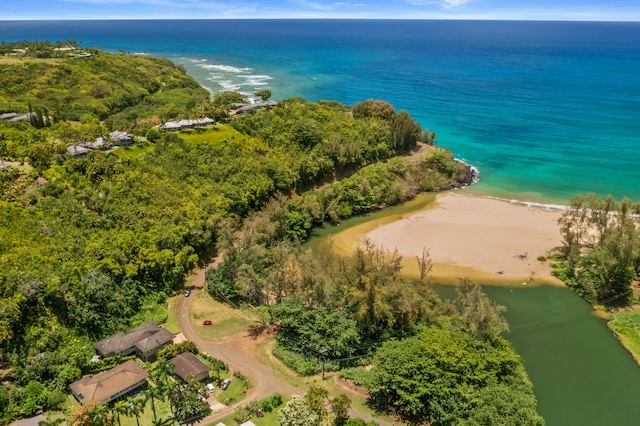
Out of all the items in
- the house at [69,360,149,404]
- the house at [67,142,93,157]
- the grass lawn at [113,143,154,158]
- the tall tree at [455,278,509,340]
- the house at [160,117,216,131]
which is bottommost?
the house at [69,360,149,404]

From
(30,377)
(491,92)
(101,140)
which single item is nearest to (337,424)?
(30,377)

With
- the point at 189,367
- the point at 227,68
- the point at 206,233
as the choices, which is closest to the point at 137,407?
the point at 189,367

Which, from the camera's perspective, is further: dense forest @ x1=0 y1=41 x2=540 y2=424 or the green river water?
dense forest @ x1=0 y1=41 x2=540 y2=424

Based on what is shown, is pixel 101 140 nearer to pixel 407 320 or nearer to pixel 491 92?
pixel 407 320

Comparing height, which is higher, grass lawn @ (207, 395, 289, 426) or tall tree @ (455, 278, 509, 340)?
A: tall tree @ (455, 278, 509, 340)

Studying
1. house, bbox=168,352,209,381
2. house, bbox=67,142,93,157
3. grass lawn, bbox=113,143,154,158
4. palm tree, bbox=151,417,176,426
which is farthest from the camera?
grass lawn, bbox=113,143,154,158

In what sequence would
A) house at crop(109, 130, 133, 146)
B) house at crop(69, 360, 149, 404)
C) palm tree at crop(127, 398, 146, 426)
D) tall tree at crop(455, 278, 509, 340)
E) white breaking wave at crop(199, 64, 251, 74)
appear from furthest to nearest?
white breaking wave at crop(199, 64, 251, 74)
house at crop(109, 130, 133, 146)
tall tree at crop(455, 278, 509, 340)
house at crop(69, 360, 149, 404)
palm tree at crop(127, 398, 146, 426)

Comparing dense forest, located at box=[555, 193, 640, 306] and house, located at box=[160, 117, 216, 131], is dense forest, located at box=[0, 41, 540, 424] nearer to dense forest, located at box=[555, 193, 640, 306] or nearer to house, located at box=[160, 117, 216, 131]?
house, located at box=[160, 117, 216, 131]

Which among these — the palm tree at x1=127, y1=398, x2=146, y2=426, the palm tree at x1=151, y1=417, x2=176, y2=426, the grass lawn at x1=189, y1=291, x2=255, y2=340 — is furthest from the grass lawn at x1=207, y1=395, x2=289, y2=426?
the grass lawn at x1=189, y1=291, x2=255, y2=340
